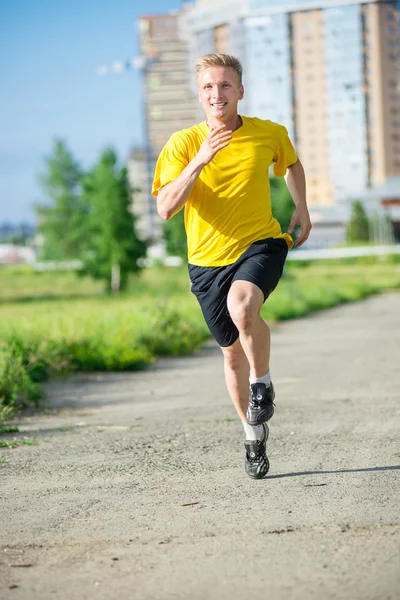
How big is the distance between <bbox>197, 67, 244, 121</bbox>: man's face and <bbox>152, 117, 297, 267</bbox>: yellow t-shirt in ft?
0.38

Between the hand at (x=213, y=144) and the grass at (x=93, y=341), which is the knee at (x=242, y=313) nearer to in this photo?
the hand at (x=213, y=144)

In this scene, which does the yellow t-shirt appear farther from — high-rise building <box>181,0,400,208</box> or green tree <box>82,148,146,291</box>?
high-rise building <box>181,0,400,208</box>

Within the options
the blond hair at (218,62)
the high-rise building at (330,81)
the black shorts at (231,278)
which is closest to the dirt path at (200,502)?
the black shorts at (231,278)

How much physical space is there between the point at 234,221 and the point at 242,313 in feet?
1.52

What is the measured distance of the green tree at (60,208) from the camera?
300 ft

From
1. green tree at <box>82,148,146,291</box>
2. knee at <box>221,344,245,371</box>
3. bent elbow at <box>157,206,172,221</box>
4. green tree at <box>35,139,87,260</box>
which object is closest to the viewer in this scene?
bent elbow at <box>157,206,172,221</box>

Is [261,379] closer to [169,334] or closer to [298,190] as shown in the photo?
[298,190]

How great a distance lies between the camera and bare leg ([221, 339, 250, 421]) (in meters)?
5.69

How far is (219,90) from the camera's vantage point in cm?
531

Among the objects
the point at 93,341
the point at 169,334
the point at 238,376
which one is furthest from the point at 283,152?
the point at 169,334

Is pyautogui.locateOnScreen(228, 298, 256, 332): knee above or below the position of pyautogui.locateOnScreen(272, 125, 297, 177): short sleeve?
below

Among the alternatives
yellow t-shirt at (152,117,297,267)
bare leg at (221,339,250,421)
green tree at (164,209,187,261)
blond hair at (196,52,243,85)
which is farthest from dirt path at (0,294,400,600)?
green tree at (164,209,187,261)

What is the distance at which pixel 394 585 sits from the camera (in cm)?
333

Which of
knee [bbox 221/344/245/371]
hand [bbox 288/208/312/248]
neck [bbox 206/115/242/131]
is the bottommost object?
knee [bbox 221/344/245/371]
